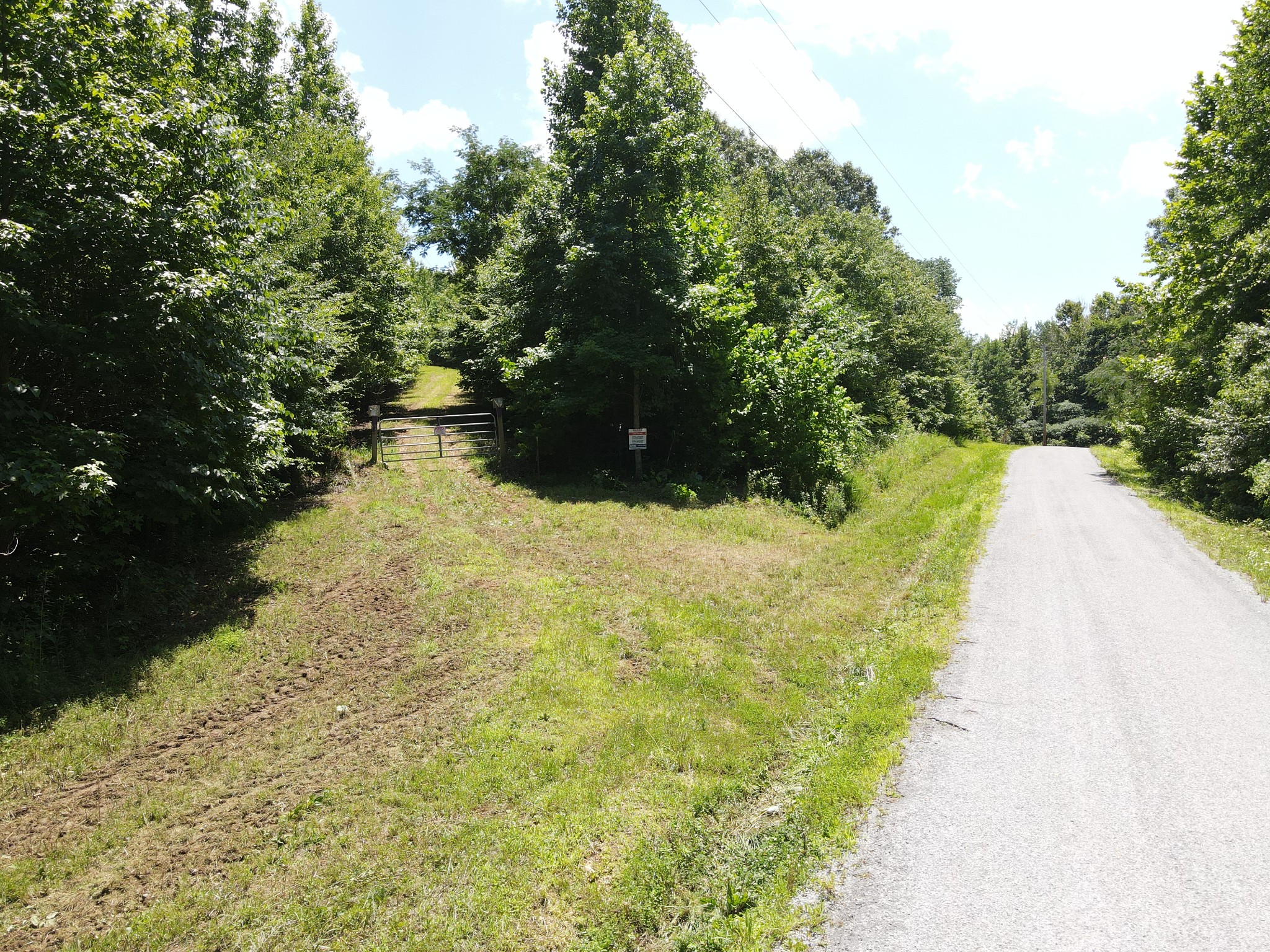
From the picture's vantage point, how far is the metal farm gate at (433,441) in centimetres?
1628

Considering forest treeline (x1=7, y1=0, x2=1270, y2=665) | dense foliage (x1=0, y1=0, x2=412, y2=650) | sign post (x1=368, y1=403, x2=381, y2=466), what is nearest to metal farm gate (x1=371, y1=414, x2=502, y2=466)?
sign post (x1=368, y1=403, x2=381, y2=466)

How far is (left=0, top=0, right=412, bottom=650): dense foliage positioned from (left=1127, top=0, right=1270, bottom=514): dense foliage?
1917 centimetres

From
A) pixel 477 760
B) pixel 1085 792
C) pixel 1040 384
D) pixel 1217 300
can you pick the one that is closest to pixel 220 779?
pixel 477 760

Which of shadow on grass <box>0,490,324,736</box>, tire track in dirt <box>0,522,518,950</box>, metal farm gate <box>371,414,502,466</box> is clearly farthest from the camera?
metal farm gate <box>371,414,502,466</box>

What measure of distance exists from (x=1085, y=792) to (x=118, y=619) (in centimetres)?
1027

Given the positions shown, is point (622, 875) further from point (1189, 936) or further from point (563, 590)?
point (563, 590)

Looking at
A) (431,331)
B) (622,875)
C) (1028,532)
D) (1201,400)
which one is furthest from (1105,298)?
(622,875)

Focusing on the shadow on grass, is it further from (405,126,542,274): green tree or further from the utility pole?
the utility pole

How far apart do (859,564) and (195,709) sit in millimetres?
9890

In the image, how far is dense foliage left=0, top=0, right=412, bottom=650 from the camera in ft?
22.5

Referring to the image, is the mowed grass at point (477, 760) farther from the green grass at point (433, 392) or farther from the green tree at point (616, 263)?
the green grass at point (433, 392)

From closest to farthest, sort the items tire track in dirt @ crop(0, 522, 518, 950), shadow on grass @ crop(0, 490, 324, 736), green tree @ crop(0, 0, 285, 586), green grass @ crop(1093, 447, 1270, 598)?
1. tire track in dirt @ crop(0, 522, 518, 950)
2. shadow on grass @ crop(0, 490, 324, 736)
3. green tree @ crop(0, 0, 285, 586)
4. green grass @ crop(1093, 447, 1270, 598)

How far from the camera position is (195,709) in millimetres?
6488

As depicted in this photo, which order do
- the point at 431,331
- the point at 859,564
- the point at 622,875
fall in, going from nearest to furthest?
the point at 622,875
the point at 859,564
the point at 431,331
